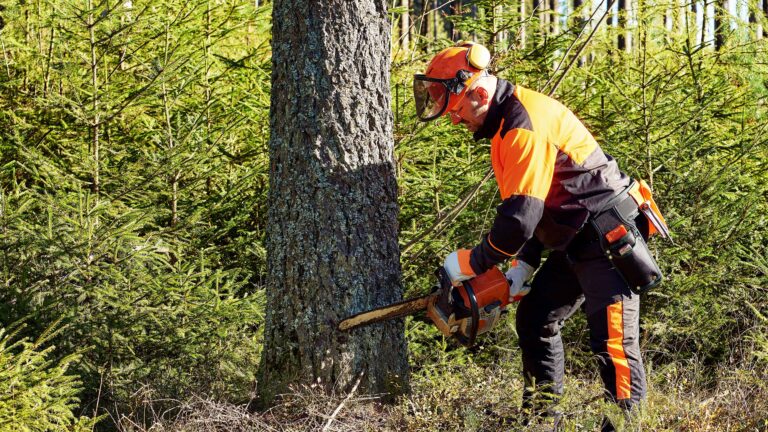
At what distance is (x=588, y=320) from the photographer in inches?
137

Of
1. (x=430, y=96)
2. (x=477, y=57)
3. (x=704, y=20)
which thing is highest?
(x=704, y=20)

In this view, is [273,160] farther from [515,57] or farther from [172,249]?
[515,57]

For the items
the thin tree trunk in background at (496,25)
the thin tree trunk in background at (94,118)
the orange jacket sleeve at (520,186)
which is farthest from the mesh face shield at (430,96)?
the thin tree trunk in background at (94,118)

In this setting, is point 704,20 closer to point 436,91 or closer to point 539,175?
point 436,91

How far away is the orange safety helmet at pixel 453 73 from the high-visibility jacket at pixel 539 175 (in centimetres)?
14

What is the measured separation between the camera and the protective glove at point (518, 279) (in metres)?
3.80

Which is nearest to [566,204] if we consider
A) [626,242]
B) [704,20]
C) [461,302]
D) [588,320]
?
[626,242]

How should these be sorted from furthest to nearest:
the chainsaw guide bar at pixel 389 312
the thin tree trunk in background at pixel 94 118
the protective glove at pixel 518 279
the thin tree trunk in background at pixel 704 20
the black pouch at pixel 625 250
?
the thin tree trunk in background at pixel 704 20
the thin tree trunk in background at pixel 94 118
the protective glove at pixel 518 279
the chainsaw guide bar at pixel 389 312
the black pouch at pixel 625 250

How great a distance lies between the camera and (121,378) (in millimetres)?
4641

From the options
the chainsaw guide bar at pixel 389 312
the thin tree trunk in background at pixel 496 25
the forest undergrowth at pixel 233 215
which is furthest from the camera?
the thin tree trunk in background at pixel 496 25

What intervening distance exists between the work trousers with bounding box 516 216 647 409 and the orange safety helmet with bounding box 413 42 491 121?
36.1 inches

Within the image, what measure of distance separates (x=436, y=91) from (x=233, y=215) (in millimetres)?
2563

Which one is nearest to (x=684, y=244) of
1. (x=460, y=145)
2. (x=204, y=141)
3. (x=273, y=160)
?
(x=460, y=145)

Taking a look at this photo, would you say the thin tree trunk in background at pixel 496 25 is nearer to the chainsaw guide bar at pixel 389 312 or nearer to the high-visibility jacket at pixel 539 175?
the high-visibility jacket at pixel 539 175
